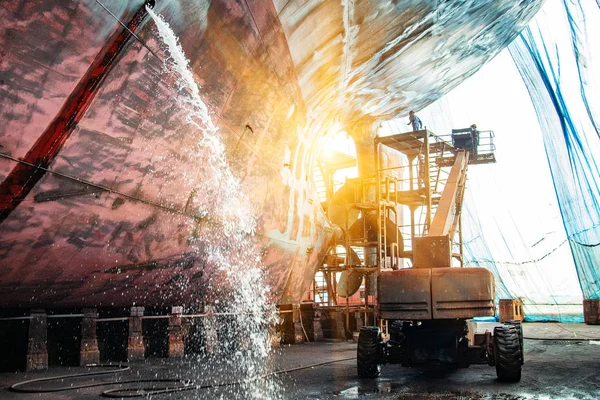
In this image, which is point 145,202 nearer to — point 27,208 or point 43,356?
point 27,208

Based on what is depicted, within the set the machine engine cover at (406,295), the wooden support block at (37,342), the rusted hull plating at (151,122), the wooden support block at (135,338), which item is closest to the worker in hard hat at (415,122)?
the rusted hull plating at (151,122)

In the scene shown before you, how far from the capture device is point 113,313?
8.37 m

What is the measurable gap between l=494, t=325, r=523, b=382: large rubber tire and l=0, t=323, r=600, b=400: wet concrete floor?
13cm

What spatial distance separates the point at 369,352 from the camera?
588 centimetres

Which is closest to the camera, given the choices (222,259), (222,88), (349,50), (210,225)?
(222,88)

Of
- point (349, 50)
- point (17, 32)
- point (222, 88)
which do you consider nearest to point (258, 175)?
point (222, 88)

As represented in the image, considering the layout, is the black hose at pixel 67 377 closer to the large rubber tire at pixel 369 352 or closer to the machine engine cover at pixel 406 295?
the large rubber tire at pixel 369 352

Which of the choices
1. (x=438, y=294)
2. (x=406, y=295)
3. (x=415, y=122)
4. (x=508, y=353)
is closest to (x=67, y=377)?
(x=406, y=295)

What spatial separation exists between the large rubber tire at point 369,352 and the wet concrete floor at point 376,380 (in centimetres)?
15

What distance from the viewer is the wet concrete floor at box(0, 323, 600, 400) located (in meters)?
4.78

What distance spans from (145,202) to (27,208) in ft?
4.26

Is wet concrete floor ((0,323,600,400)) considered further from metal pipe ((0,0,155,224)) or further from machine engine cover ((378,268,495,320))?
metal pipe ((0,0,155,224))

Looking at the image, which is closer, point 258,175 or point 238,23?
point 238,23

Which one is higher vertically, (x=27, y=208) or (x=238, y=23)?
(x=238, y=23)
